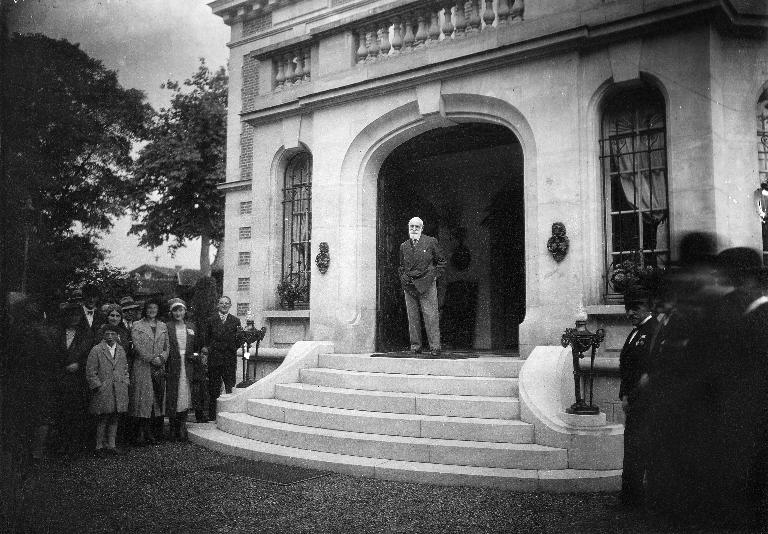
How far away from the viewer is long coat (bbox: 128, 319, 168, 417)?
7.14m

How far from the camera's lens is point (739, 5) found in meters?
5.36

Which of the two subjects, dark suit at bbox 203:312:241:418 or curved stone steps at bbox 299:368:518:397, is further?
dark suit at bbox 203:312:241:418

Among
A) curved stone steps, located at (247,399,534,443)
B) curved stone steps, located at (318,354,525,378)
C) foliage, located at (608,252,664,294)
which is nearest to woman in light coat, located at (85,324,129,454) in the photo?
curved stone steps, located at (247,399,534,443)

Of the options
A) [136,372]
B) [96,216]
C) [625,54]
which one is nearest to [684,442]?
[625,54]

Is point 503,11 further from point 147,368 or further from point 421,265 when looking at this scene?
point 147,368

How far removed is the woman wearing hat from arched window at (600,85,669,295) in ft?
17.3

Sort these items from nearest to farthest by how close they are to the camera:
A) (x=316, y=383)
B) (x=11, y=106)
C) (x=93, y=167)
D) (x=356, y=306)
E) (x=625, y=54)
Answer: (x=11, y=106)
(x=93, y=167)
(x=625, y=54)
(x=316, y=383)
(x=356, y=306)

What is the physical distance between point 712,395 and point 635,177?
447cm

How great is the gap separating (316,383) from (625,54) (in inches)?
217

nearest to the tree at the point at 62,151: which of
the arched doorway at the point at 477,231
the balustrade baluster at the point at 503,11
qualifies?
the balustrade baluster at the point at 503,11

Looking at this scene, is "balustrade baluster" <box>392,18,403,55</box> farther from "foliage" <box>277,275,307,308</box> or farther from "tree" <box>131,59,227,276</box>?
"foliage" <box>277,275,307,308</box>

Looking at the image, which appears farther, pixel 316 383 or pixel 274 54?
pixel 274 54

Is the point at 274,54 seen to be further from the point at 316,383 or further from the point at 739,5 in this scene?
the point at 739,5

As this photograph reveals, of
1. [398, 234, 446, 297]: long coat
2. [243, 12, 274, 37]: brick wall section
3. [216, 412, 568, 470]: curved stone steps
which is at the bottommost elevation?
[216, 412, 568, 470]: curved stone steps
